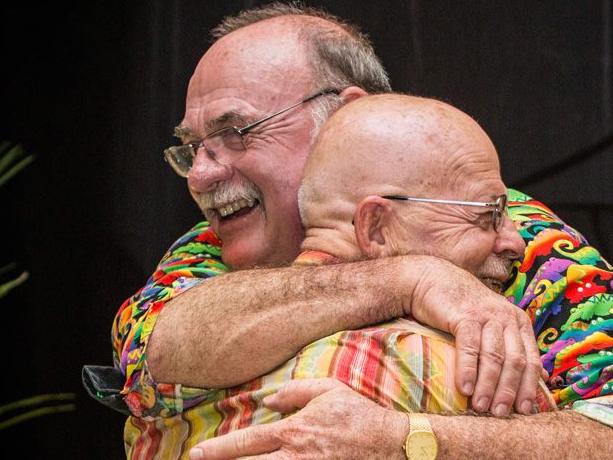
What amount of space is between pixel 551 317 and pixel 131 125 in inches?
74.7

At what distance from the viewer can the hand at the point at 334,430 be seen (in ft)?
5.69

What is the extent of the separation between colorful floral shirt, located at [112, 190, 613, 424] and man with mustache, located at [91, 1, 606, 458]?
0.03 ft

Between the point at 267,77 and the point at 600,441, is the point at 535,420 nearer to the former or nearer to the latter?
the point at 600,441

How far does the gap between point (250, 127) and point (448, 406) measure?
3.79ft

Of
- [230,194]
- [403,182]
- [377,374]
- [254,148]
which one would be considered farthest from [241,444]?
[254,148]

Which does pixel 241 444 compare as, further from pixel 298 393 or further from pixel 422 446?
pixel 422 446

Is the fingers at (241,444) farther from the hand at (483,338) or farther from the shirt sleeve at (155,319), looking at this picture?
the hand at (483,338)

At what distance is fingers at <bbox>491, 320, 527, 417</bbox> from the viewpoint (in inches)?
72.1

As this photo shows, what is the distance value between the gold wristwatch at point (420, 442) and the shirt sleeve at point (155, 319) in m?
0.47

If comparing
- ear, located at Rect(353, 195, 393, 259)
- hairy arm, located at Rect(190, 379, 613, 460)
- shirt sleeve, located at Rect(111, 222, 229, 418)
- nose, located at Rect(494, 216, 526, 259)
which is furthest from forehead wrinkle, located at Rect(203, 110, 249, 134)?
hairy arm, located at Rect(190, 379, 613, 460)

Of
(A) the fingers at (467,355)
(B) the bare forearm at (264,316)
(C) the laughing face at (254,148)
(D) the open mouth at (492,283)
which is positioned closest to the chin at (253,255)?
(C) the laughing face at (254,148)

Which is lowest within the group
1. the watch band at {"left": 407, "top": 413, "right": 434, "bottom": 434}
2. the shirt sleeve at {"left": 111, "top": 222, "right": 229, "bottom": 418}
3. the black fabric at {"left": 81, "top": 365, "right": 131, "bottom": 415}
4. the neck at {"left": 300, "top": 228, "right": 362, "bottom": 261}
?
the black fabric at {"left": 81, "top": 365, "right": 131, "bottom": 415}

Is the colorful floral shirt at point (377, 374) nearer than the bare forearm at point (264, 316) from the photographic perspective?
Yes

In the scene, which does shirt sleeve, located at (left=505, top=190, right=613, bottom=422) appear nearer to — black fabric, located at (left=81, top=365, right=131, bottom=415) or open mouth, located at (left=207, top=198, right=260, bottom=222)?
open mouth, located at (left=207, top=198, right=260, bottom=222)
